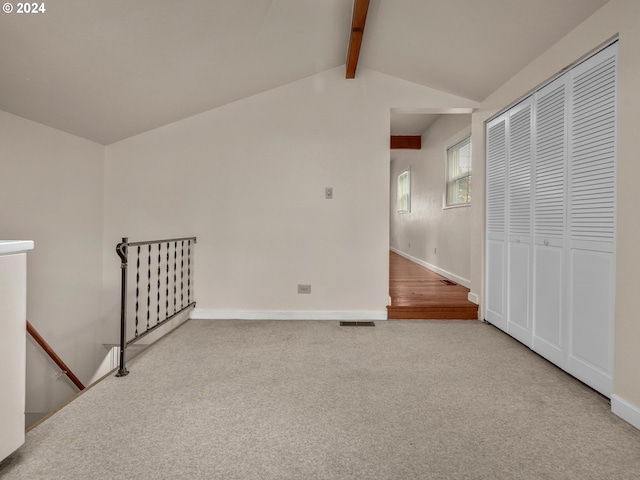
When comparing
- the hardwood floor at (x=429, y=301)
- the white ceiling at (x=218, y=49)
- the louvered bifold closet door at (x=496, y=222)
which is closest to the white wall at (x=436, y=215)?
the hardwood floor at (x=429, y=301)

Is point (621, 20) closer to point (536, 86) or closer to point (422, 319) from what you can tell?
point (536, 86)

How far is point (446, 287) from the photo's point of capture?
4.35 meters

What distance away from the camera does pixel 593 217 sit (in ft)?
6.50

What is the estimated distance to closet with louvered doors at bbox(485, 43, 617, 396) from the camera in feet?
6.22


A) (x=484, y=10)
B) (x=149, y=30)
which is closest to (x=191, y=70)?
(x=149, y=30)

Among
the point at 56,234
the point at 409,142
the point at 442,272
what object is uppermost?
the point at 409,142

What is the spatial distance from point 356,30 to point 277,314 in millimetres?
2751

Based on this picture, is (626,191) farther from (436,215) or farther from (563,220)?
(436,215)

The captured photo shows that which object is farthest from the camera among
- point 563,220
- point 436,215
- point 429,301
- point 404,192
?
point 404,192

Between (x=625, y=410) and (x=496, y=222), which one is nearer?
(x=625, y=410)

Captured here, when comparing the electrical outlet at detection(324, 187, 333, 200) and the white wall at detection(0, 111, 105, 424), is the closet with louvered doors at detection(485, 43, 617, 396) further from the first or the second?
the white wall at detection(0, 111, 105, 424)

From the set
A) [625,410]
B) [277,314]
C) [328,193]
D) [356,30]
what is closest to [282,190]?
[328,193]

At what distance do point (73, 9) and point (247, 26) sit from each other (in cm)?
112

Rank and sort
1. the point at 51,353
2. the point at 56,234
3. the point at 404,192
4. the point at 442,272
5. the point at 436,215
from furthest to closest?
the point at 404,192, the point at 436,215, the point at 442,272, the point at 56,234, the point at 51,353
